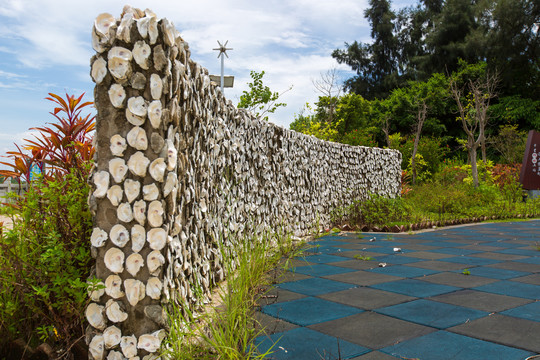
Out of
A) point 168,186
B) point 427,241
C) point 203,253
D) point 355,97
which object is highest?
point 355,97

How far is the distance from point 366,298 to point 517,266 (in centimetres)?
220

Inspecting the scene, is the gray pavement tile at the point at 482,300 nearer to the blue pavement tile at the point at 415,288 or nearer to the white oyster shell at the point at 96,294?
the blue pavement tile at the point at 415,288

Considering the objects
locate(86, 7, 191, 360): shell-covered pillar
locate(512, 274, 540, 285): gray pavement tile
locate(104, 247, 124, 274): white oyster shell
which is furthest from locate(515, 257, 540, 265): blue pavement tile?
locate(104, 247, 124, 274): white oyster shell

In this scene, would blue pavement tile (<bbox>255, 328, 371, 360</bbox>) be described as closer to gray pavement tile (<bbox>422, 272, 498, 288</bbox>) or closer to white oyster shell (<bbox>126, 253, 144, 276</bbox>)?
white oyster shell (<bbox>126, 253, 144, 276</bbox>)

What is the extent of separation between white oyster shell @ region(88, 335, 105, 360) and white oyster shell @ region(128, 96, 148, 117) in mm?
1136

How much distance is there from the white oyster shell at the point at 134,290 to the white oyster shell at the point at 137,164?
1.77 ft

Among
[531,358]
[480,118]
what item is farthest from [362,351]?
[480,118]

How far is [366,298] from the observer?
3084 millimetres

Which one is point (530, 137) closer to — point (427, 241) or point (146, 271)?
point (427, 241)

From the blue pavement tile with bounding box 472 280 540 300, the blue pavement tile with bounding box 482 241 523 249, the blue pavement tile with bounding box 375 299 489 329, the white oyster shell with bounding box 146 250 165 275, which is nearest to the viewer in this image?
the white oyster shell with bounding box 146 250 165 275

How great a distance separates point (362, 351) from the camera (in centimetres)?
212

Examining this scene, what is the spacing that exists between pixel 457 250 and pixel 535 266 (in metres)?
1.09

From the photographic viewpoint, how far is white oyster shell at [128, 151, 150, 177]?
6.88 feet

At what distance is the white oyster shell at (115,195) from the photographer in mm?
2076
